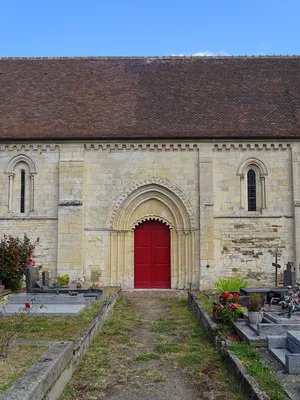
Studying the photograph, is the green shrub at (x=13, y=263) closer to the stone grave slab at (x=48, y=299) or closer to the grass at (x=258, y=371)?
the stone grave slab at (x=48, y=299)

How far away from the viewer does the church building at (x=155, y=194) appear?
58.4 ft

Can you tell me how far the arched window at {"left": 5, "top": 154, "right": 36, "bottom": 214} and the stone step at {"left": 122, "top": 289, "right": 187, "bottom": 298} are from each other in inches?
216

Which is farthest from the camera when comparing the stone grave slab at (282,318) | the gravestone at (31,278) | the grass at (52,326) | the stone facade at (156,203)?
the stone facade at (156,203)

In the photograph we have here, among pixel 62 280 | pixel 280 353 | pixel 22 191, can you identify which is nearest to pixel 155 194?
pixel 62 280

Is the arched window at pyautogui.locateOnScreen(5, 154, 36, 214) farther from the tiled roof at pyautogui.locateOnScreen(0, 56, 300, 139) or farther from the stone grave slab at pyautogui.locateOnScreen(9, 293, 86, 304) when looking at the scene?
the stone grave slab at pyautogui.locateOnScreen(9, 293, 86, 304)

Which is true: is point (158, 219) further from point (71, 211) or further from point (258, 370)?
point (258, 370)

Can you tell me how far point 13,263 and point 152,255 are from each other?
18.8ft

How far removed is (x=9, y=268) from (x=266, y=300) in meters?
9.35

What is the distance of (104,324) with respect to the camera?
34.7 feet

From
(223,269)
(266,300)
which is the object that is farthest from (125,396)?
(223,269)

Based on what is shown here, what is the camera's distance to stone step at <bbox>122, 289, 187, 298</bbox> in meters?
16.4

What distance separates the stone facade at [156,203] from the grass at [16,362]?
35.2 feet

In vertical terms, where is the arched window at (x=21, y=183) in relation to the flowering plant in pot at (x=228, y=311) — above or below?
above

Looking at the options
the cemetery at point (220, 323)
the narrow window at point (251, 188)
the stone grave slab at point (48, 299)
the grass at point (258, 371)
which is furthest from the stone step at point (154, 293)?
the grass at point (258, 371)
